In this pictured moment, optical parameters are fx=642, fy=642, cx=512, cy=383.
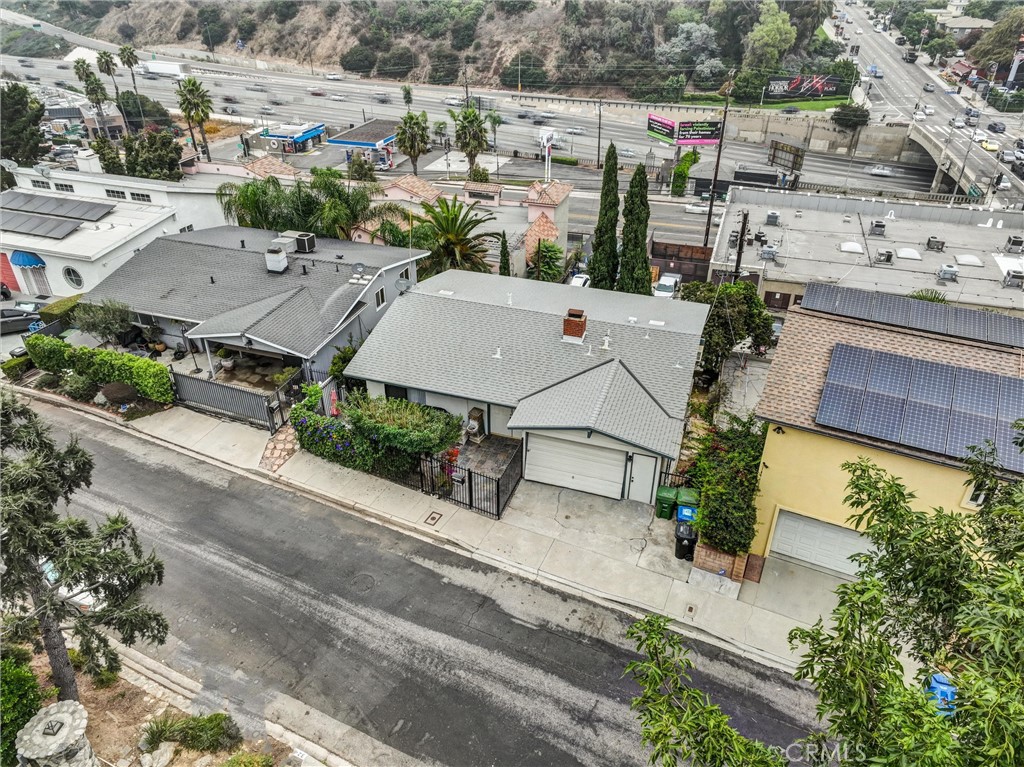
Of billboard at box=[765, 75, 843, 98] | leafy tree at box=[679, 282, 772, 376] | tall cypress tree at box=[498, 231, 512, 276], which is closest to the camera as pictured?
leafy tree at box=[679, 282, 772, 376]

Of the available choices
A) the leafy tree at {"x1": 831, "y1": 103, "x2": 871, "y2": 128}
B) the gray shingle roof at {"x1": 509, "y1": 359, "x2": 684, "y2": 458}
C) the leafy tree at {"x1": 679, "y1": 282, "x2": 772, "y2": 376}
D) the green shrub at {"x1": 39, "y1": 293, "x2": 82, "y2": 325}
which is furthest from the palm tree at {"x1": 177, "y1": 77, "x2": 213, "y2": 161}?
the leafy tree at {"x1": 831, "y1": 103, "x2": 871, "y2": 128}

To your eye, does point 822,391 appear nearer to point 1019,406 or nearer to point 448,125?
point 1019,406

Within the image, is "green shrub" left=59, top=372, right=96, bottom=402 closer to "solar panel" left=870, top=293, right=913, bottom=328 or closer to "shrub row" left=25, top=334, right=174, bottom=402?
"shrub row" left=25, top=334, right=174, bottom=402

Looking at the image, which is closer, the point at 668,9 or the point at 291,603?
the point at 291,603

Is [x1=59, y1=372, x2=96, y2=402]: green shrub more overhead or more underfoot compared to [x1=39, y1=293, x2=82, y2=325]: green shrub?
more underfoot

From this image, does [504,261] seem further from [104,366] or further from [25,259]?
[25,259]

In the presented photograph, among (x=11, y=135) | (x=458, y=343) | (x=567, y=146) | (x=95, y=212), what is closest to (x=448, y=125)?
(x=567, y=146)
